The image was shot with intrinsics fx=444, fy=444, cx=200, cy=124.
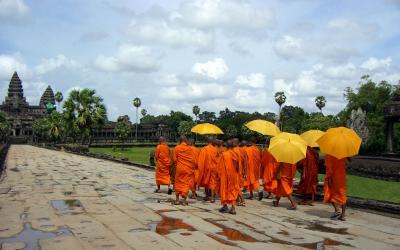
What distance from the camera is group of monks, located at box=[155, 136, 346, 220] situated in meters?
9.63

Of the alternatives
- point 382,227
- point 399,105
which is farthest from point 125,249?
point 399,105

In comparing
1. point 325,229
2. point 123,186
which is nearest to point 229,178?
point 325,229

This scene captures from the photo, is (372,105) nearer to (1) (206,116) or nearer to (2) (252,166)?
(2) (252,166)

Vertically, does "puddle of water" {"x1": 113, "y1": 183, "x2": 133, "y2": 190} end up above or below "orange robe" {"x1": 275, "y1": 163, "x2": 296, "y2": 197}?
below

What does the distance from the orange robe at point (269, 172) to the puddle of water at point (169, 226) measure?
323 cm

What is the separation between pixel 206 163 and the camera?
12391mm

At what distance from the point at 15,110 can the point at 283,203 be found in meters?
134

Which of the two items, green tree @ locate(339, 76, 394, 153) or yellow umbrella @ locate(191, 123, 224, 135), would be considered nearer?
yellow umbrella @ locate(191, 123, 224, 135)

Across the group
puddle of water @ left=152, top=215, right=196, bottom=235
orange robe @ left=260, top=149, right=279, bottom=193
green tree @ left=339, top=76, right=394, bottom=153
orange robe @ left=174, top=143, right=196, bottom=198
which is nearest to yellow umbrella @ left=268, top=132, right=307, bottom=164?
orange robe @ left=260, top=149, right=279, bottom=193

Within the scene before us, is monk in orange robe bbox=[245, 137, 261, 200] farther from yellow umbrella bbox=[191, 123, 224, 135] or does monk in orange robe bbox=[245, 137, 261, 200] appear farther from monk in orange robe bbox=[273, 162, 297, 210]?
monk in orange robe bbox=[273, 162, 297, 210]

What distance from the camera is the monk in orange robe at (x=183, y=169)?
11.3 metres

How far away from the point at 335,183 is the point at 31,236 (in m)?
6.10

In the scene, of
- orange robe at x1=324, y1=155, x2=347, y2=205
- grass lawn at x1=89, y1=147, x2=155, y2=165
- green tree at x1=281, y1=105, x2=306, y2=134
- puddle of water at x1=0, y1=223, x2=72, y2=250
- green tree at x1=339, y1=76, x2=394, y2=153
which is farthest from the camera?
green tree at x1=281, y1=105, x2=306, y2=134

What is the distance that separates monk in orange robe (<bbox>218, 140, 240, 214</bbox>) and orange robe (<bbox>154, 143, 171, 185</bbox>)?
324 cm
